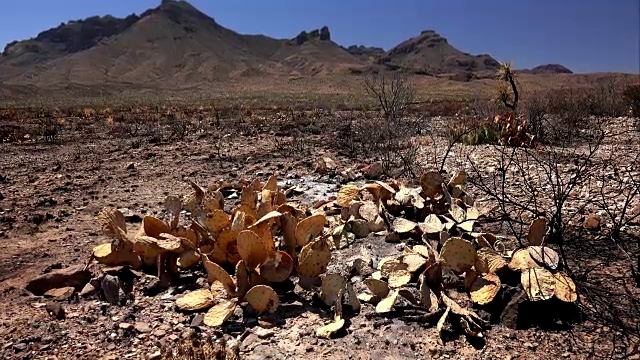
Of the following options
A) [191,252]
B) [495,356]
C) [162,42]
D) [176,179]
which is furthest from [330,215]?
[162,42]

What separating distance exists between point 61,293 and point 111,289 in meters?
0.36

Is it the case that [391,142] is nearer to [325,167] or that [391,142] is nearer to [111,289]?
[325,167]

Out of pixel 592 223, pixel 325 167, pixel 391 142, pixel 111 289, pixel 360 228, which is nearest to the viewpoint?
pixel 111 289

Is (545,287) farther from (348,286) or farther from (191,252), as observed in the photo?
(191,252)

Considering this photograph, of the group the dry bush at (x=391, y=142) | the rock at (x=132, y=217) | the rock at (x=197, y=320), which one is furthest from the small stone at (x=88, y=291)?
the dry bush at (x=391, y=142)

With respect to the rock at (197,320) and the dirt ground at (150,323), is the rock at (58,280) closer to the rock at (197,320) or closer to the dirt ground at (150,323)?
the dirt ground at (150,323)

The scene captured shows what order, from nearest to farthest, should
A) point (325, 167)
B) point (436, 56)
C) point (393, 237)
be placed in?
1. point (393, 237)
2. point (325, 167)
3. point (436, 56)

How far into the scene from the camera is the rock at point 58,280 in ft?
11.6

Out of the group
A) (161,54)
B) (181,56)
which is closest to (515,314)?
(181,56)

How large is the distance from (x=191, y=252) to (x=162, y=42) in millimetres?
124429

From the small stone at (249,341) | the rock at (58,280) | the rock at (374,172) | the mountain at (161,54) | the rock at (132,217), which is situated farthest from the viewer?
the mountain at (161,54)

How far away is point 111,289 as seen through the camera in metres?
3.42

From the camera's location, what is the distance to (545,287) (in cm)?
293

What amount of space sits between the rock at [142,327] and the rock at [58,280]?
0.76m
